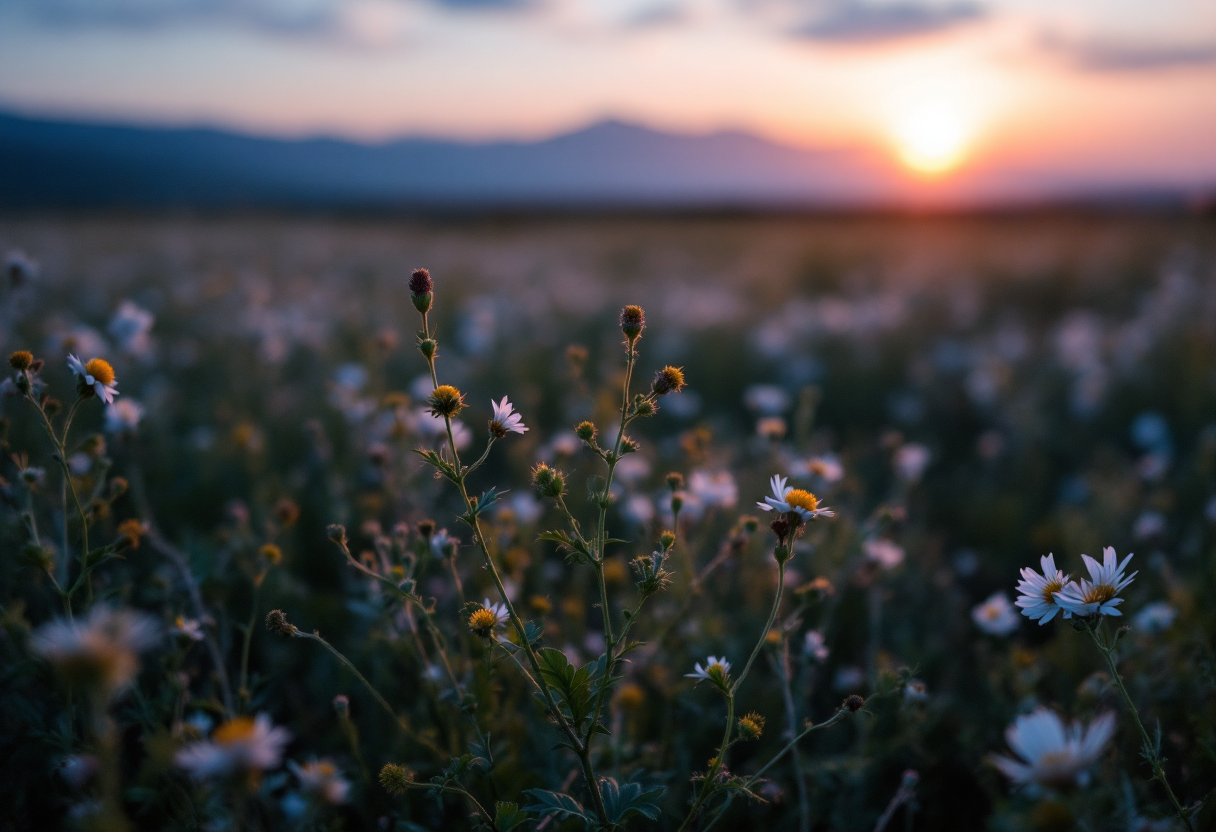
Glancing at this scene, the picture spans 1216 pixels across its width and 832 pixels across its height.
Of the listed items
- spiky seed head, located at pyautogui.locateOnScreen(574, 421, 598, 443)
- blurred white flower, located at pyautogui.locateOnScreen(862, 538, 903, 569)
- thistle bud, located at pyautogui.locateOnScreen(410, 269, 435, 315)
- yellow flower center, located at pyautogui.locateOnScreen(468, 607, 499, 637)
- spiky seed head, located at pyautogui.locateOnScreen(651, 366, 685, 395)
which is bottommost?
blurred white flower, located at pyautogui.locateOnScreen(862, 538, 903, 569)

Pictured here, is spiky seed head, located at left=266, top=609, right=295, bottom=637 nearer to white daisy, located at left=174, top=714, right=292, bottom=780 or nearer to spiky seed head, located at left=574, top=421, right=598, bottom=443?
white daisy, located at left=174, top=714, right=292, bottom=780

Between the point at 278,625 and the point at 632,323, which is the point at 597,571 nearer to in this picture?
the point at 632,323

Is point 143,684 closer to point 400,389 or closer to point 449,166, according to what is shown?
point 400,389

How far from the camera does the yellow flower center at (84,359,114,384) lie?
1.49m

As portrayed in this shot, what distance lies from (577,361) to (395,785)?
3.85ft

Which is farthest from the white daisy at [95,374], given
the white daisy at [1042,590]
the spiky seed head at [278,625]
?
the white daisy at [1042,590]

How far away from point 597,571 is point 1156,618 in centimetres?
179

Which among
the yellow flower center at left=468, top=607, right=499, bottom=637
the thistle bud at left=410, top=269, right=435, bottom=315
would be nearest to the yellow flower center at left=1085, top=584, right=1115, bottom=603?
the yellow flower center at left=468, top=607, right=499, bottom=637

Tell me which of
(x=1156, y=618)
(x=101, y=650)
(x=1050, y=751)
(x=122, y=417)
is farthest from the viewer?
(x=122, y=417)

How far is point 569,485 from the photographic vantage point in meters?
3.24

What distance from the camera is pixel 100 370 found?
1.52 m

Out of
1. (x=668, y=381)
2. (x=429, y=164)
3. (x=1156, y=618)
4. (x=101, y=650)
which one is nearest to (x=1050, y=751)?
(x=668, y=381)

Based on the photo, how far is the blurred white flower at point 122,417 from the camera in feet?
6.98

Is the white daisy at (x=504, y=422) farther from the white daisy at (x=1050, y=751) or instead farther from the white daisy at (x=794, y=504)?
the white daisy at (x=1050, y=751)
